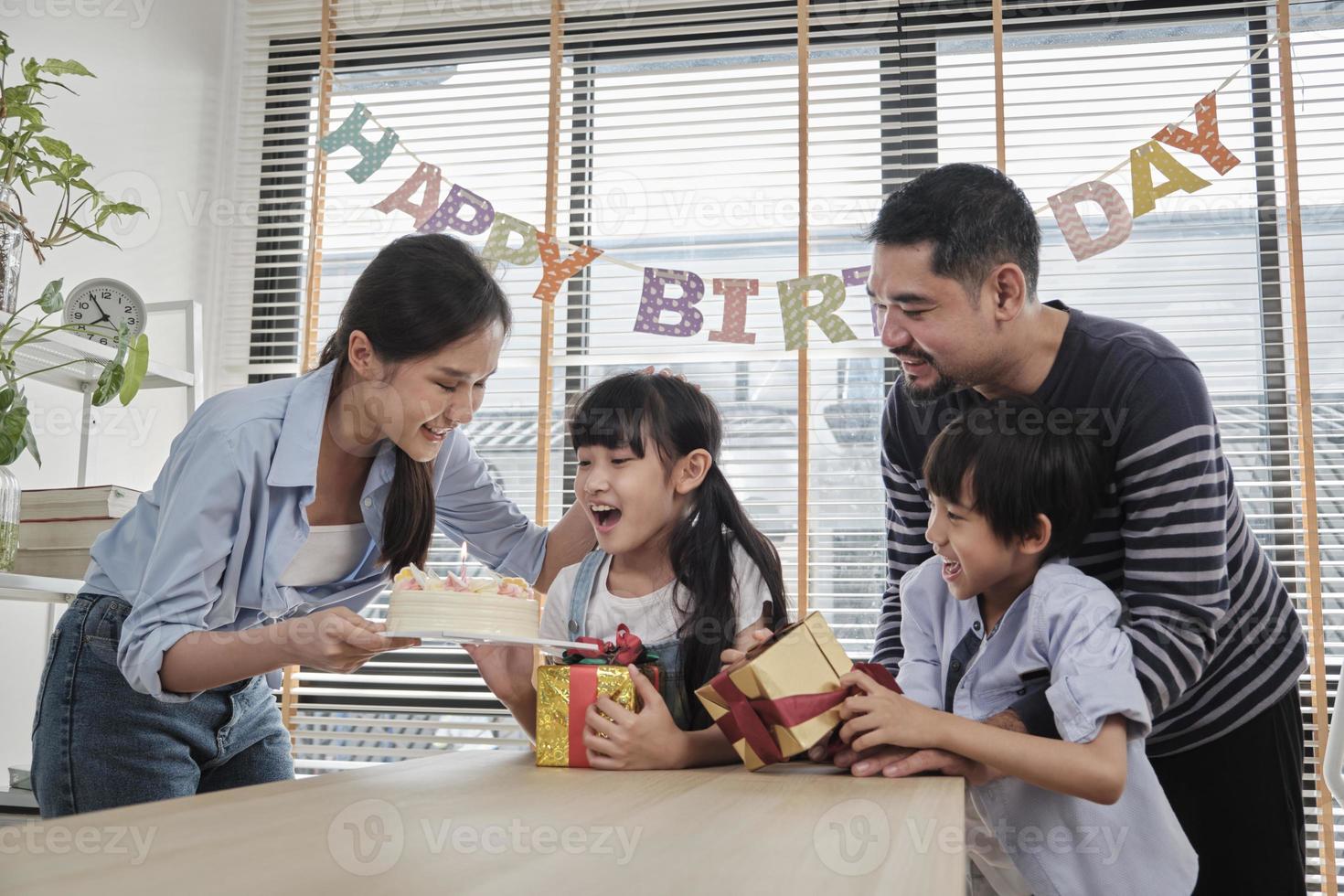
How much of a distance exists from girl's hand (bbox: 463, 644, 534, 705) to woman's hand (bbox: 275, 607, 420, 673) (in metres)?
0.09

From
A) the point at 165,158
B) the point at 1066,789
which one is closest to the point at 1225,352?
the point at 1066,789

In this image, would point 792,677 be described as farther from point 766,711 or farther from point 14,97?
point 14,97

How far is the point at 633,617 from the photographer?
59.6 inches

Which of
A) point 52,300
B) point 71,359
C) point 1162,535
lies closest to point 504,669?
point 1162,535

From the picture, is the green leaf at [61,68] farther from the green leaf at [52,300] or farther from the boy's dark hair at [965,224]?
the boy's dark hair at [965,224]

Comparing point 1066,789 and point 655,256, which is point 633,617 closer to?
point 1066,789

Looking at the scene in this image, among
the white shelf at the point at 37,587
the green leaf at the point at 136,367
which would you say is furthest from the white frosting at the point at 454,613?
the green leaf at the point at 136,367

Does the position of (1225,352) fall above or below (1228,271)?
below

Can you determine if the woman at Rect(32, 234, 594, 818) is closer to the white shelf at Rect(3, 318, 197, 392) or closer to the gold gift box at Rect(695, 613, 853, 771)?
the gold gift box at Rect(695, 613, 853, 771)

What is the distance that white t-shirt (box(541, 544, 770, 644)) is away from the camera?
4.83ft

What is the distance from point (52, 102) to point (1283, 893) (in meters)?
2.91

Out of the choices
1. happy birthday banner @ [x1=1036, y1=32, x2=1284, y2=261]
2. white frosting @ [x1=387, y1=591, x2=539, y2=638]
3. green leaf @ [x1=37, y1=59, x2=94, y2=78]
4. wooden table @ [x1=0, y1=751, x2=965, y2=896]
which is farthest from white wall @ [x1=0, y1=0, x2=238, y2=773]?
happy birthday banner @ [x1=1036, y1=32, x2=1284, y2=261]

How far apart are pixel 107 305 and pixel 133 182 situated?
0.57 m

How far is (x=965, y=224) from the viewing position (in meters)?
1.43
